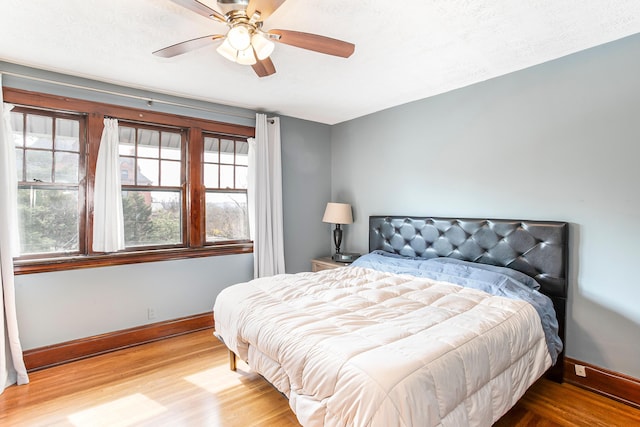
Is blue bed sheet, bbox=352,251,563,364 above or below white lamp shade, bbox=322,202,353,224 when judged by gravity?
below

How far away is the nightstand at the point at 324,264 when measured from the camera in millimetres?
3934

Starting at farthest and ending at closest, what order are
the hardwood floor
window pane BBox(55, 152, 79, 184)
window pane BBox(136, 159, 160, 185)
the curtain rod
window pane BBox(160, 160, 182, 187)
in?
window pane BBox(160, 160, 182, 187) → window pane BBox(136, 159, 160, 185) → window pane BBox(55, 152, 79, 184) → the curtain rod → the hardwood floor

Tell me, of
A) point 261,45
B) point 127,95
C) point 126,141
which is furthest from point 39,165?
point 261,45

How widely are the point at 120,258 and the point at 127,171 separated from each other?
879 millimetres

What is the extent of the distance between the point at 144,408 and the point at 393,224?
9.28 ft

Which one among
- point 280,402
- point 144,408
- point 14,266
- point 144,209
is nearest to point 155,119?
point 144,209

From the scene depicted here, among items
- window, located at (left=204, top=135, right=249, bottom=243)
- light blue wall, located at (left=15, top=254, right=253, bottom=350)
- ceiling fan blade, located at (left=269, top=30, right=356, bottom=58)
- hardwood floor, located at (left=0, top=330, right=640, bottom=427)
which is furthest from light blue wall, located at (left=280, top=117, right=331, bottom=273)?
ceiling fan blade, located at (left=269, top=30, right=356, bottom=58)

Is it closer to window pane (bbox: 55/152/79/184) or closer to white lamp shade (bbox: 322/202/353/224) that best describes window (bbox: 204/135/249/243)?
white lamp shade (bbox: 322/202/353/224)

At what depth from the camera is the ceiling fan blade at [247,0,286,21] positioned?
151cm

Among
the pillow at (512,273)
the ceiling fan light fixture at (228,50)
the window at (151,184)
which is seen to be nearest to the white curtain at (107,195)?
the window at (151,184)

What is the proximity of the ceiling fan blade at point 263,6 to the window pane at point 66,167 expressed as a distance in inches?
93.8

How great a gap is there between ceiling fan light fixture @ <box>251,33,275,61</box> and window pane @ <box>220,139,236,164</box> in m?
1.96

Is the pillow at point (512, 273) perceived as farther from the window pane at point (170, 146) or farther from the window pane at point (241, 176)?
the window pane at point (170, 146)

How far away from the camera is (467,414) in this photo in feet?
4.77
